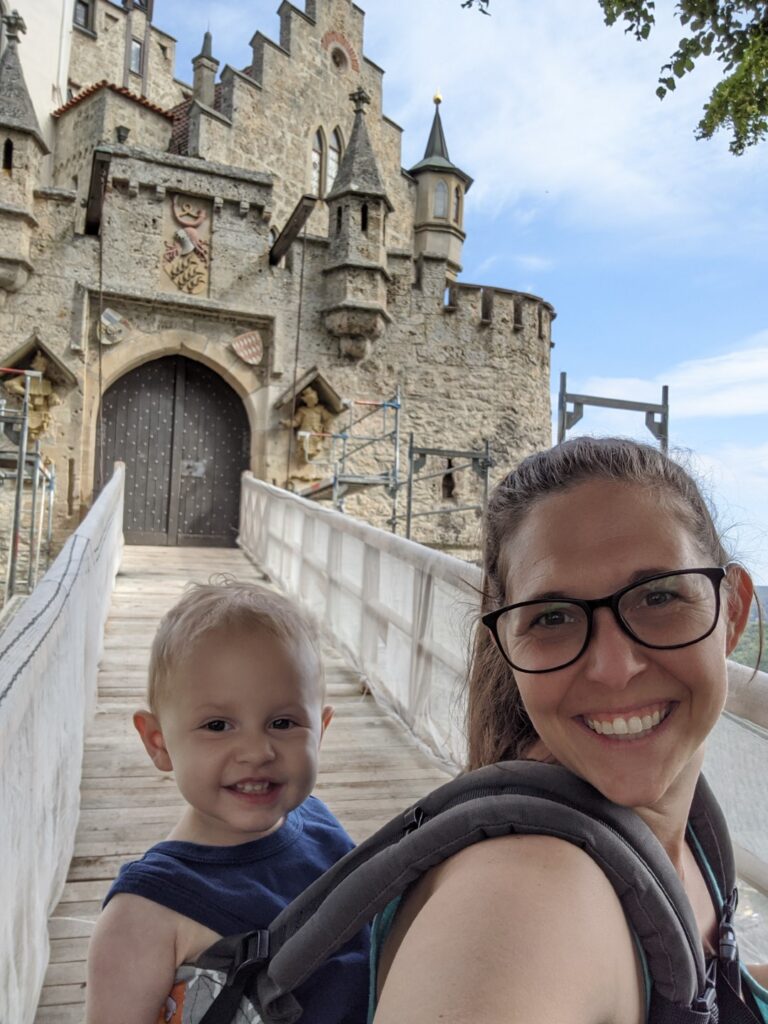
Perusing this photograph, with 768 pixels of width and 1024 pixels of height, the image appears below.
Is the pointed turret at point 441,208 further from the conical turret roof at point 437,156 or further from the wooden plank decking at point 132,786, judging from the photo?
the wooden plank decking at point 132,786

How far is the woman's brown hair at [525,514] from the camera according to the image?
965 millimetres

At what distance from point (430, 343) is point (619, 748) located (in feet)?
49.2

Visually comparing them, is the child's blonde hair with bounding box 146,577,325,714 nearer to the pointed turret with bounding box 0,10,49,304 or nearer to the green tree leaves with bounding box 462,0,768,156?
the green tree leaves with bounding box 462,0,768,156

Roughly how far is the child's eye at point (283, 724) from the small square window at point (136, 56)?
2769cm

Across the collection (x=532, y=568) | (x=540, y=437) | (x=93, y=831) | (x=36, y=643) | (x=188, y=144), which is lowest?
(x=93, y=831)

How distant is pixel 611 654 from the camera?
87 cm

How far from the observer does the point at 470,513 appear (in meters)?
15.8

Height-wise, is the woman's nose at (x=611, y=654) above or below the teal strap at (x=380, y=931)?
above

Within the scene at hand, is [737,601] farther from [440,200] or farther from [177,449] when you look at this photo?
[440,200]

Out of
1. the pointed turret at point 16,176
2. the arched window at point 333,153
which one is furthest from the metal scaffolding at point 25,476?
the arched window at point 333,153

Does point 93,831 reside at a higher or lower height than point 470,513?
lower

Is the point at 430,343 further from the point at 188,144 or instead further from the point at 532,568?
the point at 532,568

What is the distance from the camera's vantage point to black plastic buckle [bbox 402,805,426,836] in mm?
794

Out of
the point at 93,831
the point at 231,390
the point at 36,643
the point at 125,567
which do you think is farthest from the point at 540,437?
the point at 36,643
